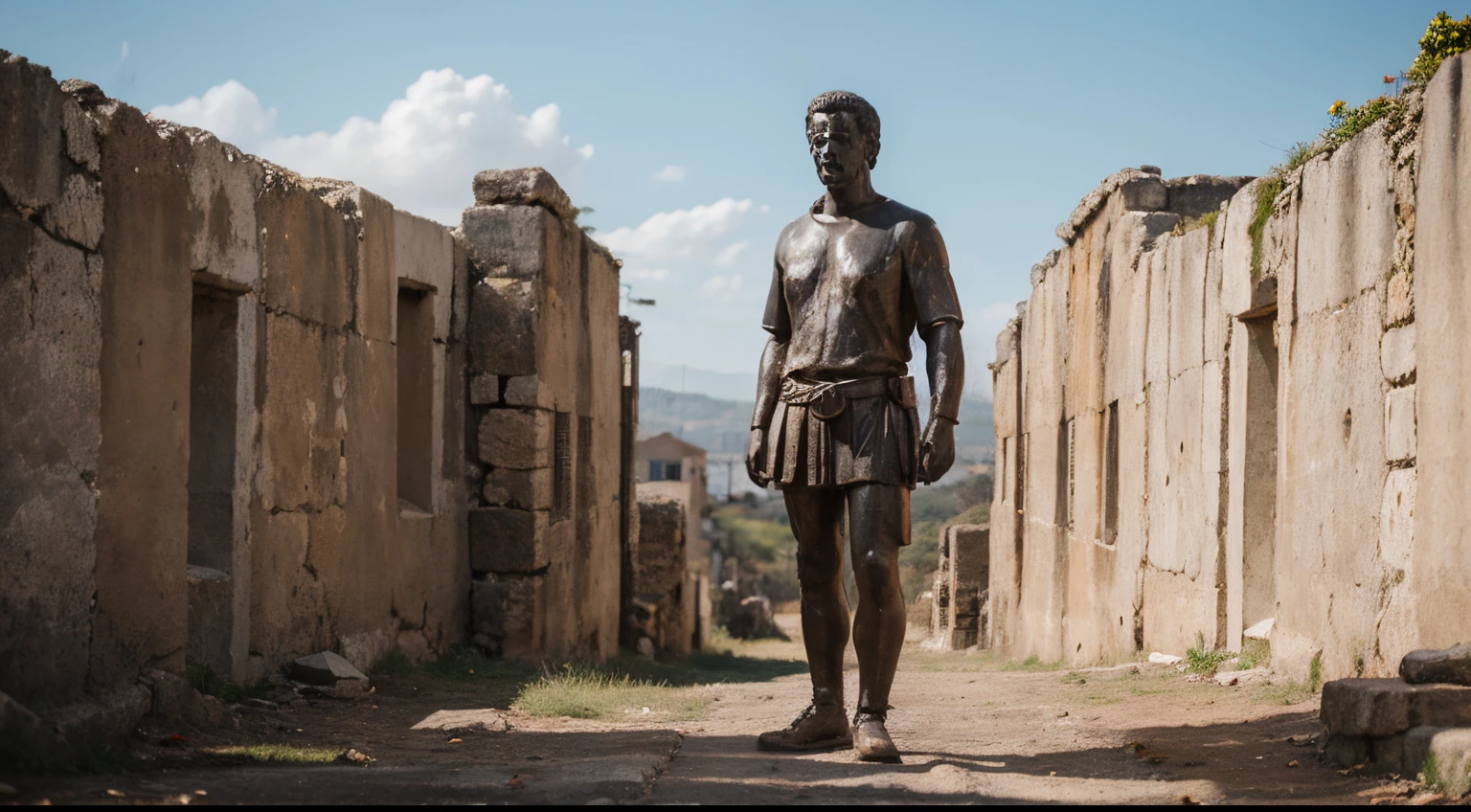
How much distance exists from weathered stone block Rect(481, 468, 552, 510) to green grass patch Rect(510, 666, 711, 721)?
1794 mm

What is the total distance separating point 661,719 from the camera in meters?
6.10

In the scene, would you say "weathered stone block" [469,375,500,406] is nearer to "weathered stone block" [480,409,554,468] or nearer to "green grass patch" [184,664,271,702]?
"weathered stone block" [480,409,554,468]

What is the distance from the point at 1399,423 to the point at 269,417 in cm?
466

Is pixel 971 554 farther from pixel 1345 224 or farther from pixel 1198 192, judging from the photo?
pixel 1345 224

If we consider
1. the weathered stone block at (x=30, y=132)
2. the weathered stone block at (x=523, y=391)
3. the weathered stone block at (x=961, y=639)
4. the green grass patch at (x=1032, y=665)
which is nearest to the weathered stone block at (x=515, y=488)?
the weathered stone block at (x=523, y=391)

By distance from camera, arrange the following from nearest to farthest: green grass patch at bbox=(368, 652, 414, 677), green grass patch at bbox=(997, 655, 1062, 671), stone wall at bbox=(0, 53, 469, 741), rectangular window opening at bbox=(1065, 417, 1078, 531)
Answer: stone wall at bbox=(0, 53, 469, 741) < green grass patch at bbox=(368, 652, 414, 677) < green grass patch at bbox=(997, 655, 1062, 671) < rectangular window opening at bbox=(1065, 417, 1078, 531)

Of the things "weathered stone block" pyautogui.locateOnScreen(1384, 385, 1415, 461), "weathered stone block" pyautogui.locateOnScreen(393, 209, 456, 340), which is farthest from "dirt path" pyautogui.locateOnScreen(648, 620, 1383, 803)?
"weathered stone block" pyautogui.locateOnScreen(393, 209, 456, 340)

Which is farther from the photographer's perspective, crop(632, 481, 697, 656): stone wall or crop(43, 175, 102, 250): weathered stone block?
crop(632, 481, 697, 656): stone wall

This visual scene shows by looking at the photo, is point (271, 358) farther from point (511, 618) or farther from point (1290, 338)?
point (1290, 338)

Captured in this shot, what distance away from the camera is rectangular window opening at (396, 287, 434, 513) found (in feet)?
28.7

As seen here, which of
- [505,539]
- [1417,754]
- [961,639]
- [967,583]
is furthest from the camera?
[967,583]

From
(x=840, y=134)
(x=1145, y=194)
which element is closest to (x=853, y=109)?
(x=840, y=134)

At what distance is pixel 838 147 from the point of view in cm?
493

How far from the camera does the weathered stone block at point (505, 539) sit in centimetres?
932
